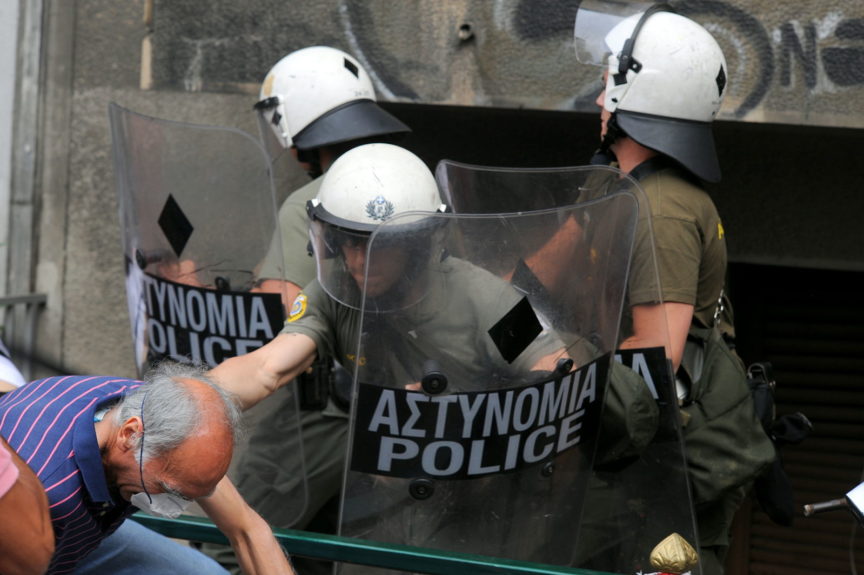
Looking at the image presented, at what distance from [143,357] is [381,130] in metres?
1.00

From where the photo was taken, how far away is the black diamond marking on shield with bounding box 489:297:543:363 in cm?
244

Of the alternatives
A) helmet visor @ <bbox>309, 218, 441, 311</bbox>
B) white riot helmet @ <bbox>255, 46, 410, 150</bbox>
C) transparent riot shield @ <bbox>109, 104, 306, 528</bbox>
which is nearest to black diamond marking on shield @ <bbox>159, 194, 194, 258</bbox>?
transparent riot shield @ <bbox>109, 104, 306, 528</bbox>

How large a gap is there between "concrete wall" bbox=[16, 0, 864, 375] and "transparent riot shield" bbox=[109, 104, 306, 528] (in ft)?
3.31

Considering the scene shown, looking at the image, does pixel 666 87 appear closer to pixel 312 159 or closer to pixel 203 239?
pixel 312 159

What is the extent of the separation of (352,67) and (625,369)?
1.59m

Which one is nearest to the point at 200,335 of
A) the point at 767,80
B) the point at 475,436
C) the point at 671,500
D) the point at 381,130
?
the point at 381,130

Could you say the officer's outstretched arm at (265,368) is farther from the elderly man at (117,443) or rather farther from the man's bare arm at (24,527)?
the man's bare arm at (24,527)

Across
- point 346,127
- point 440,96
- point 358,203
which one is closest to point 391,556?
point 358,203

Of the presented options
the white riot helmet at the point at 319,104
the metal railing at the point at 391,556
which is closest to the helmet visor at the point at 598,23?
the white riot helmet at the point at 319,104

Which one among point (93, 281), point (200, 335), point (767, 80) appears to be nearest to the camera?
point (200, 335)

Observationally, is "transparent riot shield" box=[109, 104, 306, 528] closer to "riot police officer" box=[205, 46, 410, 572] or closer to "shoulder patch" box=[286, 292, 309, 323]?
"riot police officer" box=[205, 46, 410, 572]

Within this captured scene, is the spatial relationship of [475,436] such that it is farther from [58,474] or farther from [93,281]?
[93,281]

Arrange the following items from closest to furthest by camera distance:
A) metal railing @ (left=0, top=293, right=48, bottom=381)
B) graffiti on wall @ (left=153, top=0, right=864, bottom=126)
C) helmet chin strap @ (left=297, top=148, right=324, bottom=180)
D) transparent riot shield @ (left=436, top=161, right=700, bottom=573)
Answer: transparent riot shield @ (left=436, top=161, right=700, bottom=573) < helmet chin strap @ (left=297, top=148, right=324, bottom=180) < graffiti on wall @ (left=153, top=0, right=864, bottom=126) < metal railing @ (left=0, top=293, right=48, bottom=381)

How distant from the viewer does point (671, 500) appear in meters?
2.68
